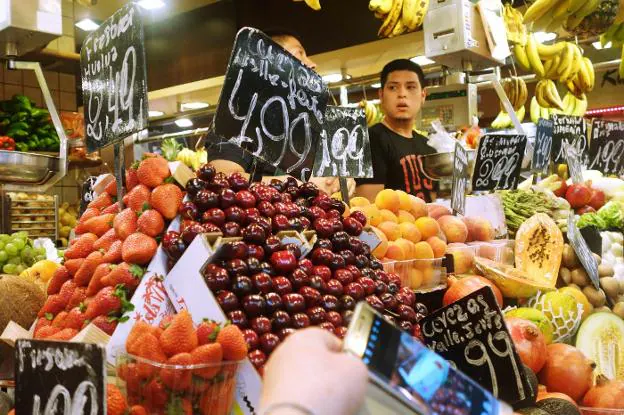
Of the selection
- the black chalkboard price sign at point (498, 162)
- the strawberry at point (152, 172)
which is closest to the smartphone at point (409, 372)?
the strawberry at point (152, 172)

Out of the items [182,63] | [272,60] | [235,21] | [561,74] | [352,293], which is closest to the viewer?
[352,293]

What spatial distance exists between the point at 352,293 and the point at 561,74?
4562mm

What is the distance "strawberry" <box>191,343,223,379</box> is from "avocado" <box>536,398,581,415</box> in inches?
32.9

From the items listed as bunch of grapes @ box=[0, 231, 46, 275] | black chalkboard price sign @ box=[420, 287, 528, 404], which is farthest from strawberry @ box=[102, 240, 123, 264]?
→ bunch of grapes @ box=[0, 231, 46, 275]

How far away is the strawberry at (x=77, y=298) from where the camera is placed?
5.17 feet

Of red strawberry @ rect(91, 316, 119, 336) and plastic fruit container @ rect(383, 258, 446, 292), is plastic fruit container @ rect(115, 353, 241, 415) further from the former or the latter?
plastic fruit container @ rect(383, 258, 446, 292)

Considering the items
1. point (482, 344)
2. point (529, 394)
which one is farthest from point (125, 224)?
point (529, 394)

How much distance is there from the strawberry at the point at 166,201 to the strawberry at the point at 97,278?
0.20 meters

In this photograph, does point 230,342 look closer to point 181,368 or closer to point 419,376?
point 181,368

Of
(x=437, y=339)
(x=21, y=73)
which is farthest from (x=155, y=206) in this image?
(x=21, y=73)

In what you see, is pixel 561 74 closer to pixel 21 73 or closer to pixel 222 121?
pixel 222 121

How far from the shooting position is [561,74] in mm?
5316

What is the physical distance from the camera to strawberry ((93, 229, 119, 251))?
1.66m

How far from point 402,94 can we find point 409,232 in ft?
7.56
